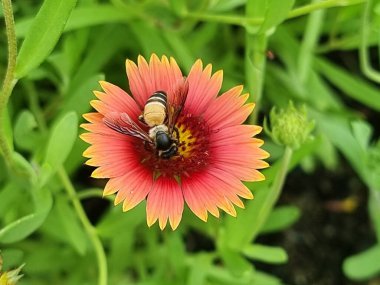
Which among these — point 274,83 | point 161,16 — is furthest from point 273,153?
point 161,16

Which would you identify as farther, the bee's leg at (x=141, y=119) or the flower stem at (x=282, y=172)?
the flower stem at (x=282, y=172)

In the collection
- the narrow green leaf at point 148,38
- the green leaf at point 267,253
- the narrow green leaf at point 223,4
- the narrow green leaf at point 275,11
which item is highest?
the narrow green leaf at point 275,11

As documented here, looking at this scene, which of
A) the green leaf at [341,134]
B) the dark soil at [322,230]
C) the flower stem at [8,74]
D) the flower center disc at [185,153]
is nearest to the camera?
the flower stem at [8,74]

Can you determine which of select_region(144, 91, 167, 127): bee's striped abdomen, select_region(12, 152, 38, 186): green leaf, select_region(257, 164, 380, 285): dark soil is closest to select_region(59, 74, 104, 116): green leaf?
select_region(12, 152, 38, 186): green leaf

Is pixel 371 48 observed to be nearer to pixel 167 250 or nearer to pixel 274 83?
pixel 274 83

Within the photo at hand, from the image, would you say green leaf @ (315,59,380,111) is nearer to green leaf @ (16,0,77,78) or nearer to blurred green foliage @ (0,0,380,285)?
blurred green foliage @ (0,0,380,285)

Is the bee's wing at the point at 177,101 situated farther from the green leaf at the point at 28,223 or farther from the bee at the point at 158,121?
the green leaf at the point at 28,223

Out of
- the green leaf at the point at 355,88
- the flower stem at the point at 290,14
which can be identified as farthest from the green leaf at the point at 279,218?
the flower stem at the point at 290,14
